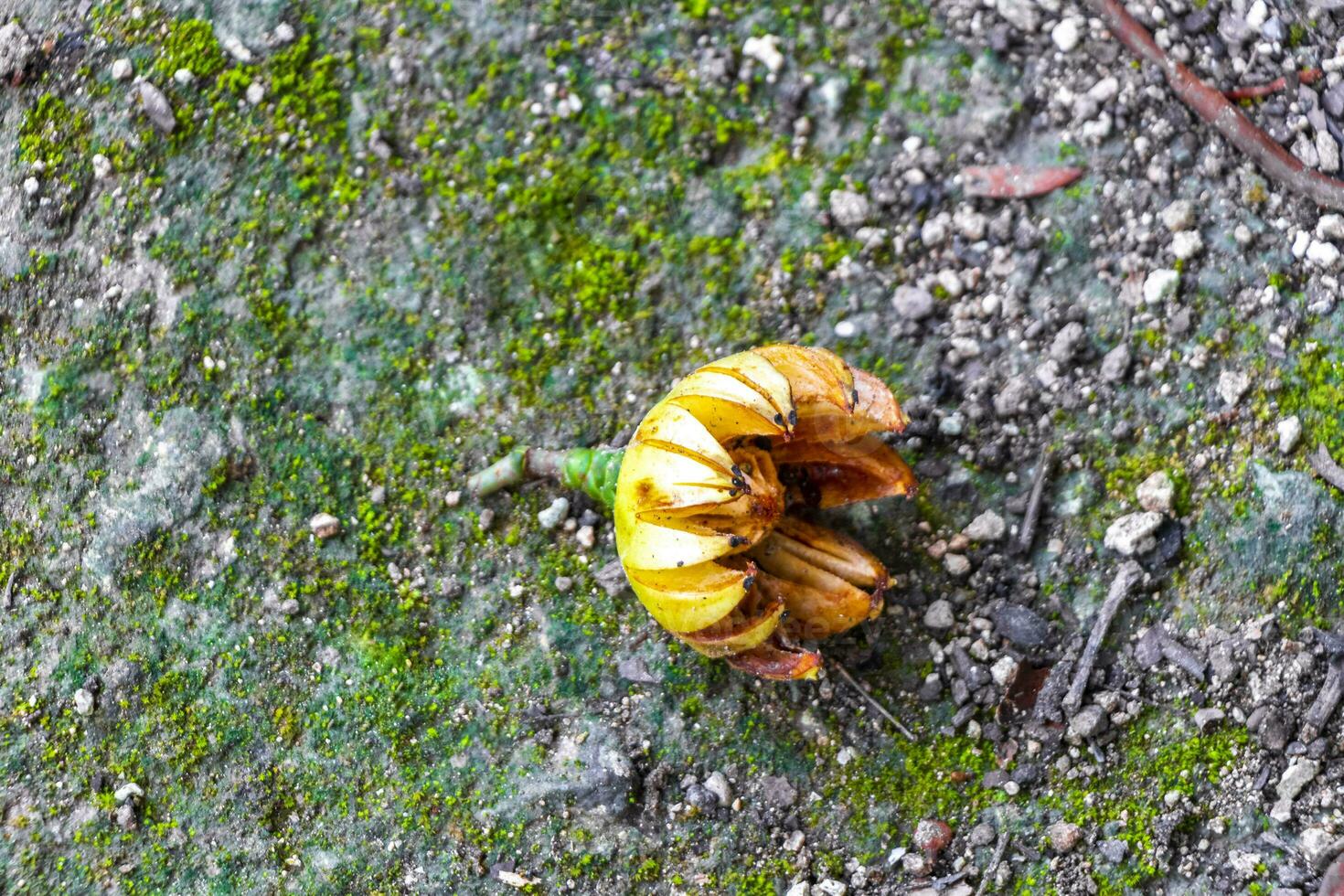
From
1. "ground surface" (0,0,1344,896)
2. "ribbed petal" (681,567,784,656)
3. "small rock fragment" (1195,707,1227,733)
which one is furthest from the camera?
"ground surface" (0,0,1344,896)

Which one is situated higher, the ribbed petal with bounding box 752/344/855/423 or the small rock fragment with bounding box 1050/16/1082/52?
the small rock fragment with bounding box 1050/16/1082/52

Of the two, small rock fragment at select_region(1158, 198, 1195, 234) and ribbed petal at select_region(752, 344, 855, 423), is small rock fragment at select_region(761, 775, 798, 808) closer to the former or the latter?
ribbed petal at select_region(752, 344, 855, 423)

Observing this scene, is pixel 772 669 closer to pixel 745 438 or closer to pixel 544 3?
pixel 745 438

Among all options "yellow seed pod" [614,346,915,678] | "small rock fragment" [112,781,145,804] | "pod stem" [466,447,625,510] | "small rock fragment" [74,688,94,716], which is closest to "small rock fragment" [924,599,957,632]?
"yellow seed pod" [614,346,915,678]

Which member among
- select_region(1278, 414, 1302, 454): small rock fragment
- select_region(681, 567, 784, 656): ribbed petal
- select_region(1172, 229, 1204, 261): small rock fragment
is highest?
select_region(1172, 229, 1204, 261): small rock fragment

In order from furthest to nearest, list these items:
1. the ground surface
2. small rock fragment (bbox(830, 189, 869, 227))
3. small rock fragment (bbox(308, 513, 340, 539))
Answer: small rock fragment (bbox(830, 189, 869, 227))
small rock fragment (bbox(308, 513, 340, 539))
the ground surface

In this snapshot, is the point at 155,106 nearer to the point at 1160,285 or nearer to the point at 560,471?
the point at 560,471

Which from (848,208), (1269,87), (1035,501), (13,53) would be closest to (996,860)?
(1035,501)
